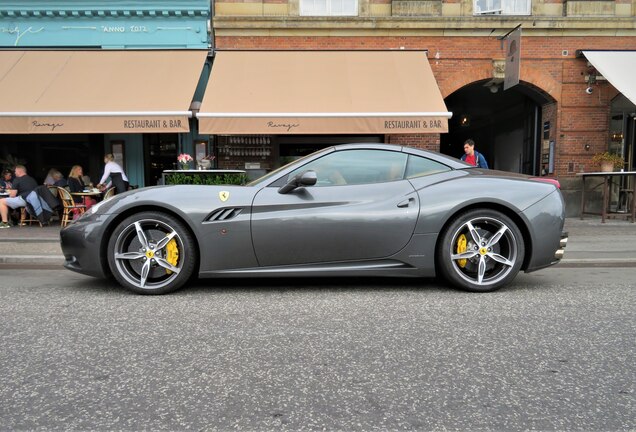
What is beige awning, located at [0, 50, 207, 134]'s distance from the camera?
29.8 ft

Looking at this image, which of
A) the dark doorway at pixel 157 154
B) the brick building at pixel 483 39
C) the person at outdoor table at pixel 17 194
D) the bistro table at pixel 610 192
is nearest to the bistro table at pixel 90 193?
the person at outdoor table at pixel 17 194

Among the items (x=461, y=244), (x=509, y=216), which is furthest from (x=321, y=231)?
(x=509, y=216)

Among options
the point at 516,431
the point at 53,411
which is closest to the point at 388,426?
the point at 516,431

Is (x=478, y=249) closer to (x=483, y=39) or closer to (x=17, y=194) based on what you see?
(x=483, y=39)

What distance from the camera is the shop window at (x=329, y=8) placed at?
37.5 feet

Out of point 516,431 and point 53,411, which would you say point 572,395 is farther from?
point 53,411

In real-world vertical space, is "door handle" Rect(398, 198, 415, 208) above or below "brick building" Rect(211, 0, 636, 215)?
below

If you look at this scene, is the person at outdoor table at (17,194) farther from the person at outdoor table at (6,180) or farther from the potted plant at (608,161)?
the potted plant at (608,161)

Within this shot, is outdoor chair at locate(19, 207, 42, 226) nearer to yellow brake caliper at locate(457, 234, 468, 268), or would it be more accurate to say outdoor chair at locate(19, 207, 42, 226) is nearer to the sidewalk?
the sidewalk

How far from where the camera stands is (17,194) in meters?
10.1

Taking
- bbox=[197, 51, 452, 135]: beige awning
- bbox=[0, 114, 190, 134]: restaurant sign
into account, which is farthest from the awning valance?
bbox=[0, 114, 190, 134]: restaurant sign

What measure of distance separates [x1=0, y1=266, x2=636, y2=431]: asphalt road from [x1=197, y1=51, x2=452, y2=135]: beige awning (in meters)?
5.41

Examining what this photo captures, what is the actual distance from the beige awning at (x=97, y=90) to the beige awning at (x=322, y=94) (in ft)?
2.38

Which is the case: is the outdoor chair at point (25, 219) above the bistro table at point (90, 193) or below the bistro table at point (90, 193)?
below
